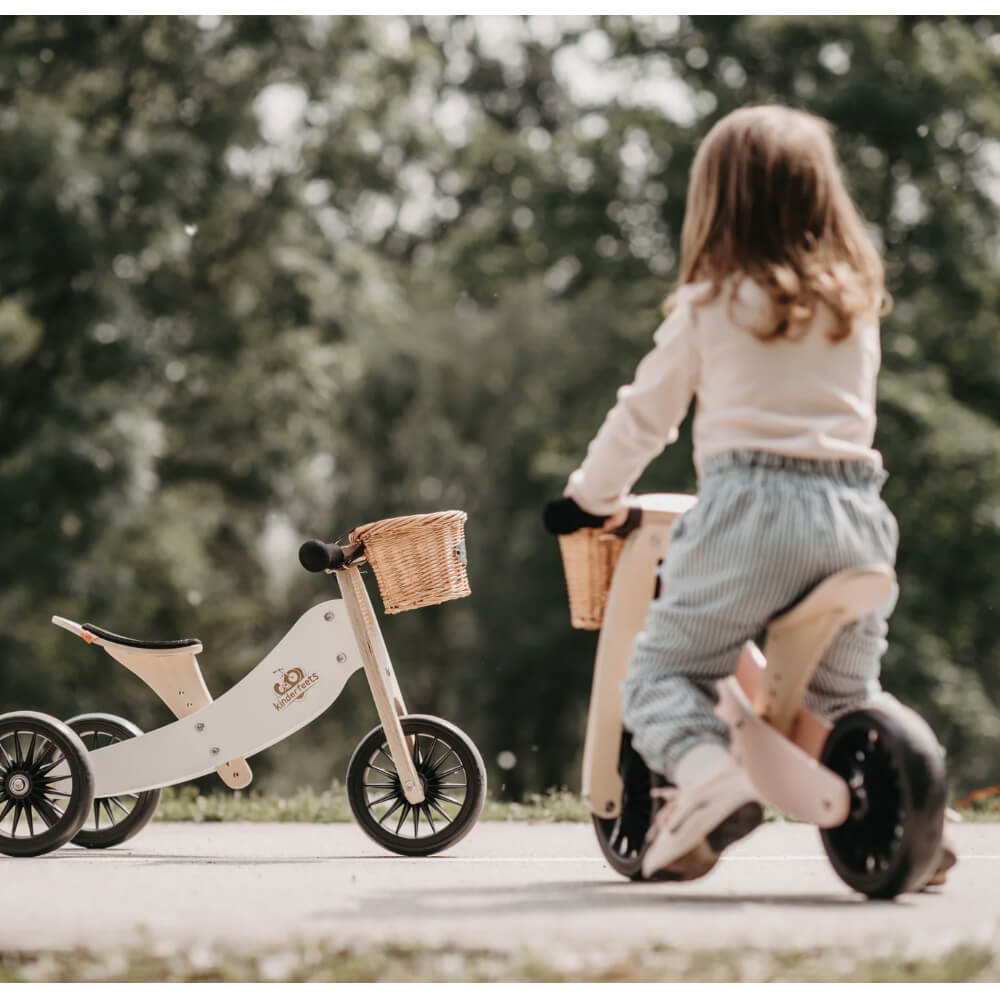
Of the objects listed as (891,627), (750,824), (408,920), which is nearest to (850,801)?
(750,824)

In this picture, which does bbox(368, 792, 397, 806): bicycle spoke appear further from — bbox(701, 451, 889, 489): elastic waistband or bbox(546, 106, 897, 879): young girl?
bbox(701, 451, 889, 489): elastic waistband

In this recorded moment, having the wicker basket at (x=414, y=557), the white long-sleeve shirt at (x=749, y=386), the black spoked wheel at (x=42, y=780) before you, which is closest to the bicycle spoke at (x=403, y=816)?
the wicker basket at (x=414, y=557)

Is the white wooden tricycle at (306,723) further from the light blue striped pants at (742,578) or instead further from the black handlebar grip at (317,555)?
the light blue striped pants at (742,578)

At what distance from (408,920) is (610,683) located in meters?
0.91

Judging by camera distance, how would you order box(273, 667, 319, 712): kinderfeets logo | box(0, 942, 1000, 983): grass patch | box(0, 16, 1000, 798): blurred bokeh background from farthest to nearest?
box(0, 16, 1000, 798): blurred bokeh background < box(273, 667, 319, 712): kinderfeets logo < box(0, 942, 1000, 983): grass patch

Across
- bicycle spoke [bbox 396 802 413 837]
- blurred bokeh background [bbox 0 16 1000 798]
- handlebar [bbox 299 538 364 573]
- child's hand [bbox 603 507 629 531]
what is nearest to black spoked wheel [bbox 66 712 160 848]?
bicycle spoke [bbox 396 802 413 837]

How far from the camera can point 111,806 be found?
5426 millimetres

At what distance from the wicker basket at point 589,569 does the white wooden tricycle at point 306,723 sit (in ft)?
2.12

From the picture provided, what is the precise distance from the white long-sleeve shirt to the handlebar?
1.28m

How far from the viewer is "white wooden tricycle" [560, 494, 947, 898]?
340 centimetres

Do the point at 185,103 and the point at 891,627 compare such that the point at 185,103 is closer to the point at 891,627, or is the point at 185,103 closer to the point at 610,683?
the point at 891,627

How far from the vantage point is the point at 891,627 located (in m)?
17.0

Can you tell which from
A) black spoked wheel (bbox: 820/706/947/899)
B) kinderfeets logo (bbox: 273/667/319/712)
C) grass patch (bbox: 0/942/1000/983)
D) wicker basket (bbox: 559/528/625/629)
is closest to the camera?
grass patch (bbox: 0/942/1000/983)

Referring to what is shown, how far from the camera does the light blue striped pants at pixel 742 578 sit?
3.49m
